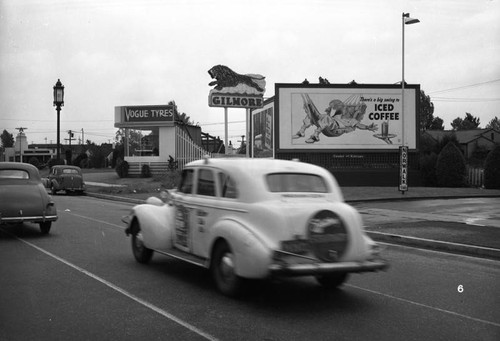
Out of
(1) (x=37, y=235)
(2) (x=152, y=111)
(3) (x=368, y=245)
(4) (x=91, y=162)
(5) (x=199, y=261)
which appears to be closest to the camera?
(3) (x=368, y=245)

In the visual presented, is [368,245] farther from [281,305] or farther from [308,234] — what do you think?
[281,305]

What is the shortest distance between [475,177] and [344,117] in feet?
31.9

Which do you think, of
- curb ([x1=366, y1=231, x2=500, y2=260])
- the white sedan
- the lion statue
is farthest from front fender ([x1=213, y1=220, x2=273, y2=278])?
the lion statue

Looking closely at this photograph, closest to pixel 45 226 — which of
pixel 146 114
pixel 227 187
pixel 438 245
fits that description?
pixel 227 187

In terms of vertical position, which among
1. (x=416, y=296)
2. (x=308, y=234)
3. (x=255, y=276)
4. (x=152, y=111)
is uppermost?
(x=152, y=111)

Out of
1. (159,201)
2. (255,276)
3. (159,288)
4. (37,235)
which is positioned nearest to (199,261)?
(159,288)

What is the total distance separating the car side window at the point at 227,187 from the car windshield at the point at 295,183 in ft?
1.53

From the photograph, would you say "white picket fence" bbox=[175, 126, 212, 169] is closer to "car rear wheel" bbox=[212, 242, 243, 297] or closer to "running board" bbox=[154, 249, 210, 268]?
"running board" bbox=[154, 249, 210, 268]

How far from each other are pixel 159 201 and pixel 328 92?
27319mm

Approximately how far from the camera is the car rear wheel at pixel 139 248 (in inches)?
339

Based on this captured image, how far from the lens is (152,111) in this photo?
41.0 metres

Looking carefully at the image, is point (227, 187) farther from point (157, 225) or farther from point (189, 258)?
point (157, 225)

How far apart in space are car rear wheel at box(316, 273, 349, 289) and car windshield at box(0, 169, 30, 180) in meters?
8.55

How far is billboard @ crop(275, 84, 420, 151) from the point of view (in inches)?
1364
